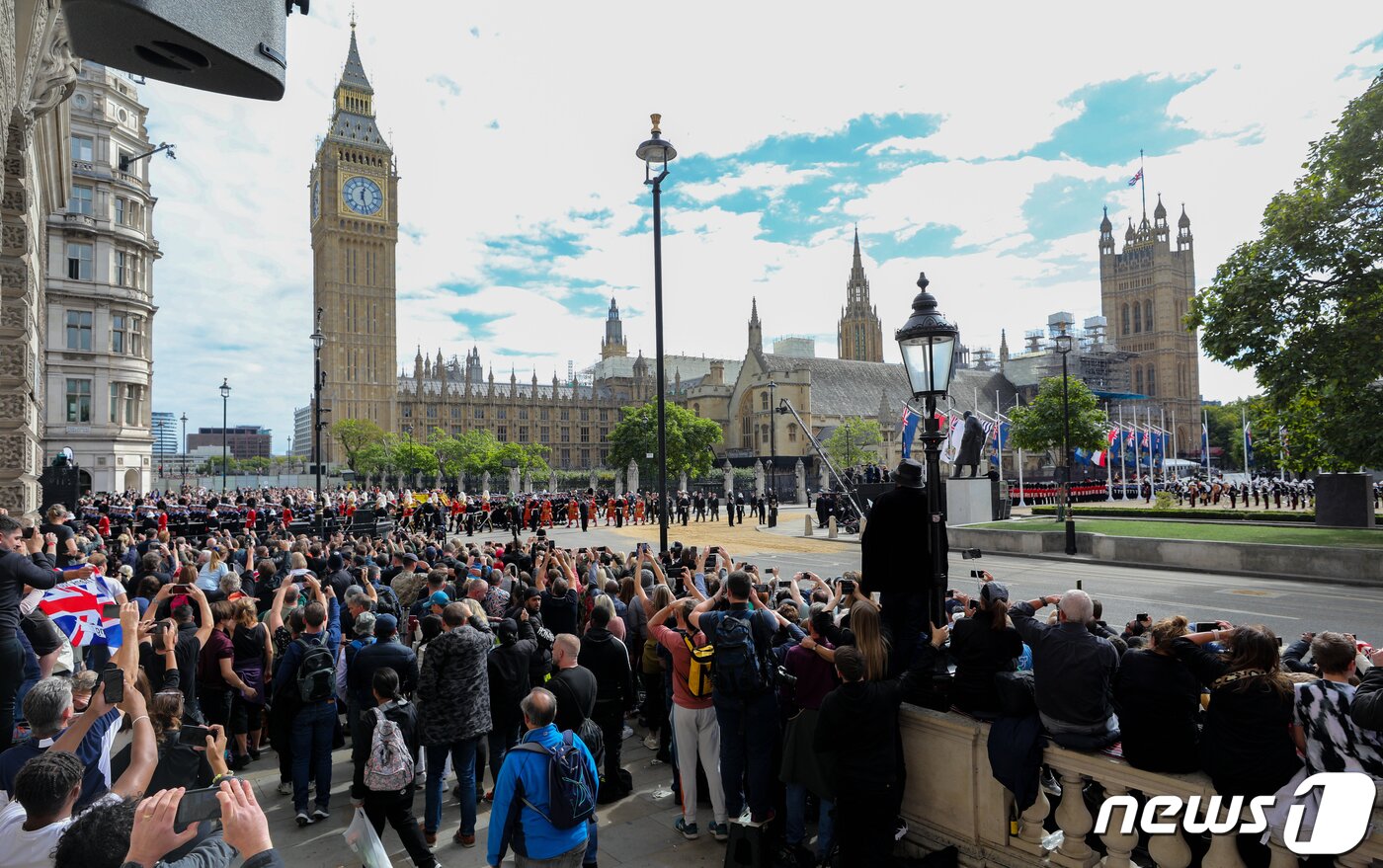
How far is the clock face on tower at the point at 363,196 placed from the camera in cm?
10406

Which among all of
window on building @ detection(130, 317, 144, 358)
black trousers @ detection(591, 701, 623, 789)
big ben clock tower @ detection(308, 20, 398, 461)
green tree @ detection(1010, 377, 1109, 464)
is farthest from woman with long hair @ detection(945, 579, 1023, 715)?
big ben clock tower @ detection(308, 20, 398, 461)

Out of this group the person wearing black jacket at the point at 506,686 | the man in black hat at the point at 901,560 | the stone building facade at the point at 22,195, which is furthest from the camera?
the stone building facade at the point at 22,195

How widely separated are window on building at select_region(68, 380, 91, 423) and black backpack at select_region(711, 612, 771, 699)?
3988cm

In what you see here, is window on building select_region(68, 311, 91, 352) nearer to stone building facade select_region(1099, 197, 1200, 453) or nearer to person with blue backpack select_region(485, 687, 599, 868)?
person with blue backpack select_region(485, 687, 599, 868)

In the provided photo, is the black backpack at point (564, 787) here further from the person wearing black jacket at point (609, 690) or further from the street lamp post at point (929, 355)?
the street lamp post at point (929, 355)

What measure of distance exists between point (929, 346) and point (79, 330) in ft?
132

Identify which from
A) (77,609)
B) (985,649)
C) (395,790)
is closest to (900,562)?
(985,649)

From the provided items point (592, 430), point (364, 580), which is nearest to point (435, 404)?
point (592, 430)

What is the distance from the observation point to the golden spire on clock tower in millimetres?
103188

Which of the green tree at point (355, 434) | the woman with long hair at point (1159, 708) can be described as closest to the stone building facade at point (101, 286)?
the woman with long hair at point (1159, 708)

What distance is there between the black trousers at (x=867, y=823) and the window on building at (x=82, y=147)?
40.7 metres

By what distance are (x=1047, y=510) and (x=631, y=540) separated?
863 inches

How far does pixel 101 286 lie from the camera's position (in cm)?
3362

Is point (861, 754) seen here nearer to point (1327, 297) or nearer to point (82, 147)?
point (1327, 297)
